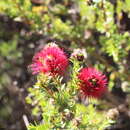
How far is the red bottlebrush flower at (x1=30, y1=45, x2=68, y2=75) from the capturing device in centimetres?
182

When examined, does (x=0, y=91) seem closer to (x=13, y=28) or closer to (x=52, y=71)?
(x=13, y=28)

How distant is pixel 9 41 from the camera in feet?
14.5

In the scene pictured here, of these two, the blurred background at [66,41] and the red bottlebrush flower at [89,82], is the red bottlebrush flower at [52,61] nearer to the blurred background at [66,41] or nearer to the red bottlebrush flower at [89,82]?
the red bottlebrush flower at [89,82]

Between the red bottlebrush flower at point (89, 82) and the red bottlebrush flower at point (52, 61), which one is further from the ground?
the red bottlebrush flower at point (52, 61)

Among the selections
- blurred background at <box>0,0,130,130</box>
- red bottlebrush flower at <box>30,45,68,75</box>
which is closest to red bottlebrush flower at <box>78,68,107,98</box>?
red bottlebrush flower at <box>30,45,68,75</box>

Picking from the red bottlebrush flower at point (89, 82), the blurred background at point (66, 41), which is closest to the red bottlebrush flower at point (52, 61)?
the red bottlebrush flower at point (89, 82)

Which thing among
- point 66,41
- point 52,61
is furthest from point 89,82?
point 66,41

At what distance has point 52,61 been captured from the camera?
6.00 ft

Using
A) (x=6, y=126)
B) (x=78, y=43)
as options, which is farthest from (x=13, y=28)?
(x=78, y=43)

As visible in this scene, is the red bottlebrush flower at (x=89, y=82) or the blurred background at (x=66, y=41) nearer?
the red bottlebrush flower at (x=89, y=82)

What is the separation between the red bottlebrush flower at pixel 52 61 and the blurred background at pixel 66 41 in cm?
Result: 53

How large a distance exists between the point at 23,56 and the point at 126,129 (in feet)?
4.81

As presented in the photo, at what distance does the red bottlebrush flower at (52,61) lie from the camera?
1.82 meters

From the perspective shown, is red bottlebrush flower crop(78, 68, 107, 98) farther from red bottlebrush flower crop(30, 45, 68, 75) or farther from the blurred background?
the blurred background
